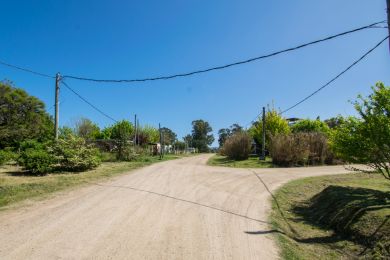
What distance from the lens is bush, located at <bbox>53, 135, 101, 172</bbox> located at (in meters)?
18.1

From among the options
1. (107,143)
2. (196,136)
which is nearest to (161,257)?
(107,143)

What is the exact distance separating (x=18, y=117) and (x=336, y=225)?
133ft

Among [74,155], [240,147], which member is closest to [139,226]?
[74,155]

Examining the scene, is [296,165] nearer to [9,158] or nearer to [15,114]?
[9,158]

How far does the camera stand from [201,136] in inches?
5221

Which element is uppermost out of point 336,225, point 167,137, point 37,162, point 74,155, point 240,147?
point 167,137

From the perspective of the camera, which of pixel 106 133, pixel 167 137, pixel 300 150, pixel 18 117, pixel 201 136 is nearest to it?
pixel 300 150

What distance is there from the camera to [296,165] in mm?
26375

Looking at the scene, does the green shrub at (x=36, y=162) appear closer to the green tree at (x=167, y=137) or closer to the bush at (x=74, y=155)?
the bush at (x=74, y=155)

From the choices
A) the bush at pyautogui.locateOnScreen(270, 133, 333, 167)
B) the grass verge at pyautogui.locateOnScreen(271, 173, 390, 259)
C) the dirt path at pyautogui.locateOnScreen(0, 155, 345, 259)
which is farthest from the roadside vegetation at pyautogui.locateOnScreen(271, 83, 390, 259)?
the bush at pyautogui.locateOnScreen(270, 133, 333, 167)

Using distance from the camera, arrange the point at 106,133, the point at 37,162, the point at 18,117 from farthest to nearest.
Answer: the point at 106,133 → the point at 18,117 → the point at 37,162

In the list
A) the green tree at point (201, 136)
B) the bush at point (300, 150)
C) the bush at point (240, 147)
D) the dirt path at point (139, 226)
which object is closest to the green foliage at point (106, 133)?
the bush at point (240, 147)

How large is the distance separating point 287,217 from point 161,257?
487 cm

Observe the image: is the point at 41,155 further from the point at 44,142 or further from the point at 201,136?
the point at 201,136
